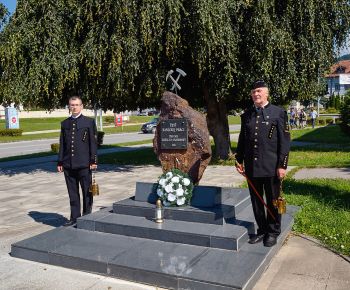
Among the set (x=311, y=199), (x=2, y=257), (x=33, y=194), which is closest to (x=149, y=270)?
(x=2, y=257)

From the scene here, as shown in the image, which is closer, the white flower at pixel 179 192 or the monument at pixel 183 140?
the white flower at pixel 179 192

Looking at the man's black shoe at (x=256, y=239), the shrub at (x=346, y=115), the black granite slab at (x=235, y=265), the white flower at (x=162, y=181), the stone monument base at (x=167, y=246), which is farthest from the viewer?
the shrub at (x=346, y=115)

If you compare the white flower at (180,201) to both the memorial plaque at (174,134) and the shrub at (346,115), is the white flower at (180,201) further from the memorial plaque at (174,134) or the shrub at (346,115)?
the shrub at (346,115)

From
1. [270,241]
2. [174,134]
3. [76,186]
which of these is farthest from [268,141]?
[76,186]

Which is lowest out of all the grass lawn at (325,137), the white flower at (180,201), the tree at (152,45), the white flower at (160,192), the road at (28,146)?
the road at (28,146)

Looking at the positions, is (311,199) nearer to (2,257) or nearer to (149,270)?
(149,270)

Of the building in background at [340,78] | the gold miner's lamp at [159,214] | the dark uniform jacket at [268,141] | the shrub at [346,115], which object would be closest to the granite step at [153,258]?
the gold miner's lamp at [159,214]

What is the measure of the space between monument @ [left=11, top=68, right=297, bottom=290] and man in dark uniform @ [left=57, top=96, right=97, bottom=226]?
402mm

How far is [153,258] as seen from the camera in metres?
4.84

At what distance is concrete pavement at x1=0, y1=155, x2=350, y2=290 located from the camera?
4474mm

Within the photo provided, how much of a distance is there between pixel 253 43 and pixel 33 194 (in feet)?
22.0

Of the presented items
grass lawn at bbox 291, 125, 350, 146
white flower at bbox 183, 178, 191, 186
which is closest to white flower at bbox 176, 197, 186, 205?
white flower at bbox 183, 178, 191, 186

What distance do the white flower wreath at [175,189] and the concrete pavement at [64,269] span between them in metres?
1.56

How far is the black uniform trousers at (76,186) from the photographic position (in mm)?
6238
